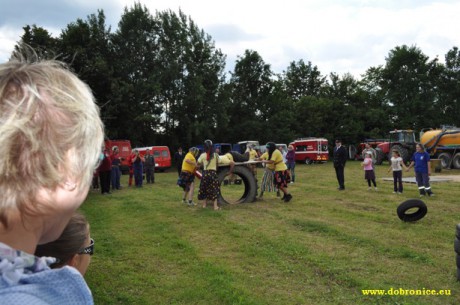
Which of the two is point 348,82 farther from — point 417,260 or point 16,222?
point 16,222

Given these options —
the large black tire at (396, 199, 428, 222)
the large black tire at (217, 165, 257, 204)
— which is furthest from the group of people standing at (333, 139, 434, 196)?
the large black tire at (396, 199, 428, 222)

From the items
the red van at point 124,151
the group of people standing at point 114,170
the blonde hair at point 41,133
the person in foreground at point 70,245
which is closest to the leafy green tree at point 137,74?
the red van at point 124,151

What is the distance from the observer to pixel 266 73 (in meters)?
45.7

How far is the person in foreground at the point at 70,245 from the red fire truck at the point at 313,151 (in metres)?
35.8

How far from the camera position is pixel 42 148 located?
744 millimetres

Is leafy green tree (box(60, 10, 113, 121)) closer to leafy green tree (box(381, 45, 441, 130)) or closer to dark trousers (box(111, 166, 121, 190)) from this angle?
dark trousers (box(111, 166, 121, 190))

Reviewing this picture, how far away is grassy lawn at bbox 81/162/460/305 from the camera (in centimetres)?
449

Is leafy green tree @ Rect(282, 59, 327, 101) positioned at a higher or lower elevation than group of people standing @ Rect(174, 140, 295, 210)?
higher

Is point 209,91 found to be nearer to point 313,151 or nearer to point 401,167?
point 313,151

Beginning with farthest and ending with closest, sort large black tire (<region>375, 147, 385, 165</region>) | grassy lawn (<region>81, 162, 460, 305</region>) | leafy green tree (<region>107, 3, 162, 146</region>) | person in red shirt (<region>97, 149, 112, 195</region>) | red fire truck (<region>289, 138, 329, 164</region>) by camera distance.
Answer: red fire truck (<region>289, 138, 329, 164</region>) < leafy green tree (<region>107, 3, 162, 146</region>) < large black tire (<region>375, 147, 385, 165</region>) < person in red shirt (<region>97, 149, 112, 195</region>) < grassy lawn (<region>81, 162, 460, 305</region>)

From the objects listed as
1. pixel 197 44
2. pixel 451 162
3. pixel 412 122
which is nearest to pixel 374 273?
pixel 451 162

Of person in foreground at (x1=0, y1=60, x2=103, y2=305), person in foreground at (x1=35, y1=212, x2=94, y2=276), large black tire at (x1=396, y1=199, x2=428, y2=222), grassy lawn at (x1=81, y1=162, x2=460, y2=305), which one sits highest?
person in foreground at (x1=0, y1=60, x2=103, y2=305)

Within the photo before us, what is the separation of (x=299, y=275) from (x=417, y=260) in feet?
6.17

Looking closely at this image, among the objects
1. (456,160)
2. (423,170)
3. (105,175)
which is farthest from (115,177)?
(456,160)
